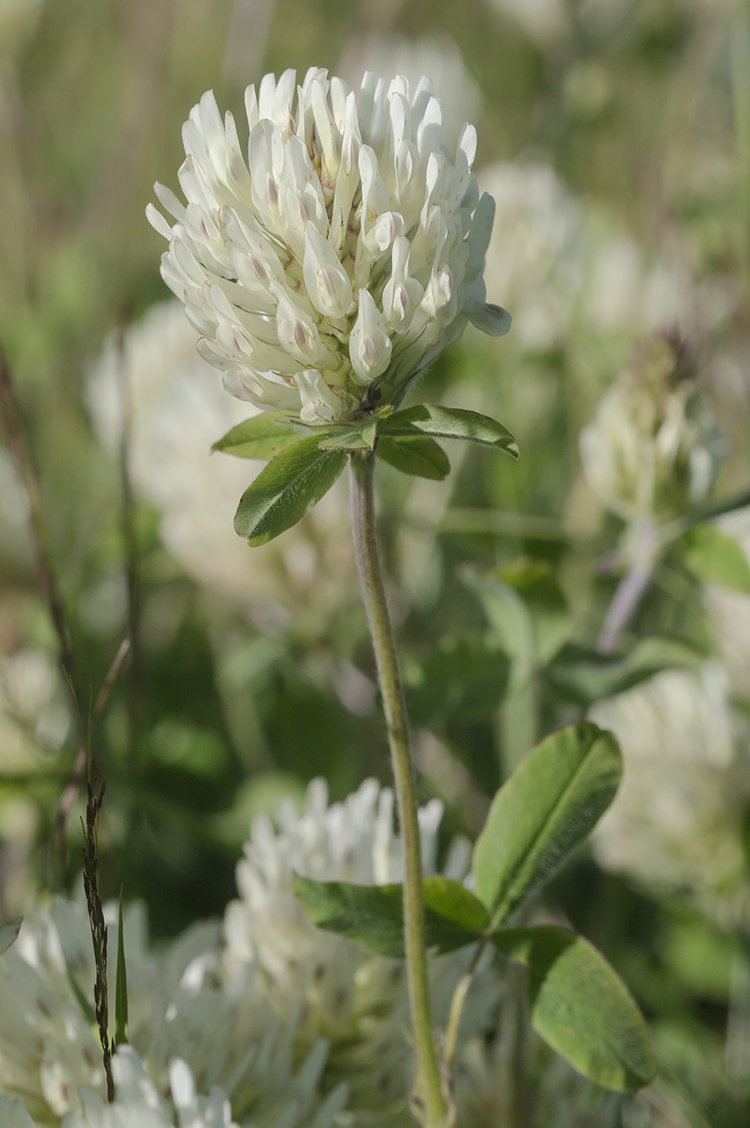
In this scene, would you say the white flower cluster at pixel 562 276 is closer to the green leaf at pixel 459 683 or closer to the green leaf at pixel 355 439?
the green leaf at pixel 459 683

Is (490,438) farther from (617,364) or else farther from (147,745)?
(617,364)

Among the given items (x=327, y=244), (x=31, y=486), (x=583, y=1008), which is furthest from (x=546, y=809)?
(x=31, y=486)

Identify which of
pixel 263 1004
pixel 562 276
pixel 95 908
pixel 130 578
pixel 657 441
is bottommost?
pixel 263 1004

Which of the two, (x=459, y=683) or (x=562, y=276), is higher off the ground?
(x=562, y=276)

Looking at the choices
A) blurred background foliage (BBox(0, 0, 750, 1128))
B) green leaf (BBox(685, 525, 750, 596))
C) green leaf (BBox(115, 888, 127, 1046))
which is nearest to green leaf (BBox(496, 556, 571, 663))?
blurred background foliage (BBox(0, 0, 750, 1128))

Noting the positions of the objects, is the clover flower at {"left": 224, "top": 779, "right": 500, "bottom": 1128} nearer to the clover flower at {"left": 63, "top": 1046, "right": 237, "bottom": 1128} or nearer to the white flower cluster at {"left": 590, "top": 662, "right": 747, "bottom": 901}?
the clover flower at {"left": 63, "top": 1046, "right": 237, "bottom": 1128}

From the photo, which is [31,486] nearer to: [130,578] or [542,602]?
[130,578]
